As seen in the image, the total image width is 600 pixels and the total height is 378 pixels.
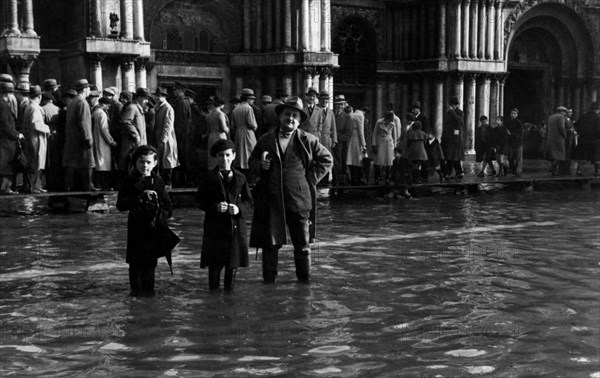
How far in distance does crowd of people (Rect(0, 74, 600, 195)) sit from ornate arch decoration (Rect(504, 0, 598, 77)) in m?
10.0

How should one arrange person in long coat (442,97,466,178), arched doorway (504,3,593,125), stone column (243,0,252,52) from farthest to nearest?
arched doorway (504,3,593,125) < stone column (243,0,252,52) < person in long coat (442,97,466,178)

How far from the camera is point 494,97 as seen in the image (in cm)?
2891

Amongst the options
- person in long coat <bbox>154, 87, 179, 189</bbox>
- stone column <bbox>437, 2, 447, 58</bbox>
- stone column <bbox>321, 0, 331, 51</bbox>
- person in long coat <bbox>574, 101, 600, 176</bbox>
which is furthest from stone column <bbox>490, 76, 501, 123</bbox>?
person in long coat <bbox>154, 87, 179, 189</bbox>

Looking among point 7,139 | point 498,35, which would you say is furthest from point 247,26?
point 7,139

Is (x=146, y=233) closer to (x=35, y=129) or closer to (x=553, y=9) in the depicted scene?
(x=35, y=129)

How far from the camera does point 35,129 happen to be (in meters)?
15.9

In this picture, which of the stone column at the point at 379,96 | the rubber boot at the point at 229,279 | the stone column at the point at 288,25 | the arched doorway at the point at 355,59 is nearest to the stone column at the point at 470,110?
A: the stone column at the point at 379,96

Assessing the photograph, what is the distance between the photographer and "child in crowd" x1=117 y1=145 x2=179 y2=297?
820cm

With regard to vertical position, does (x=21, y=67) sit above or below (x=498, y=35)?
below

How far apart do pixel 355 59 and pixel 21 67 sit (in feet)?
39.4

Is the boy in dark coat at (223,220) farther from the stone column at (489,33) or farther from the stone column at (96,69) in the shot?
the stone column at (489,33)

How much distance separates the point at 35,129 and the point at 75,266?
6.60 metres

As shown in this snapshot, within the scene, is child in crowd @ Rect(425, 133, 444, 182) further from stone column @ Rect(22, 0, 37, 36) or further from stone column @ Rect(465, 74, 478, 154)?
stone column @ Rect(22, 0, 37, 36)

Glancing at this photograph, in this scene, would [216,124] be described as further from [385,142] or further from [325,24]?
[325,24]
